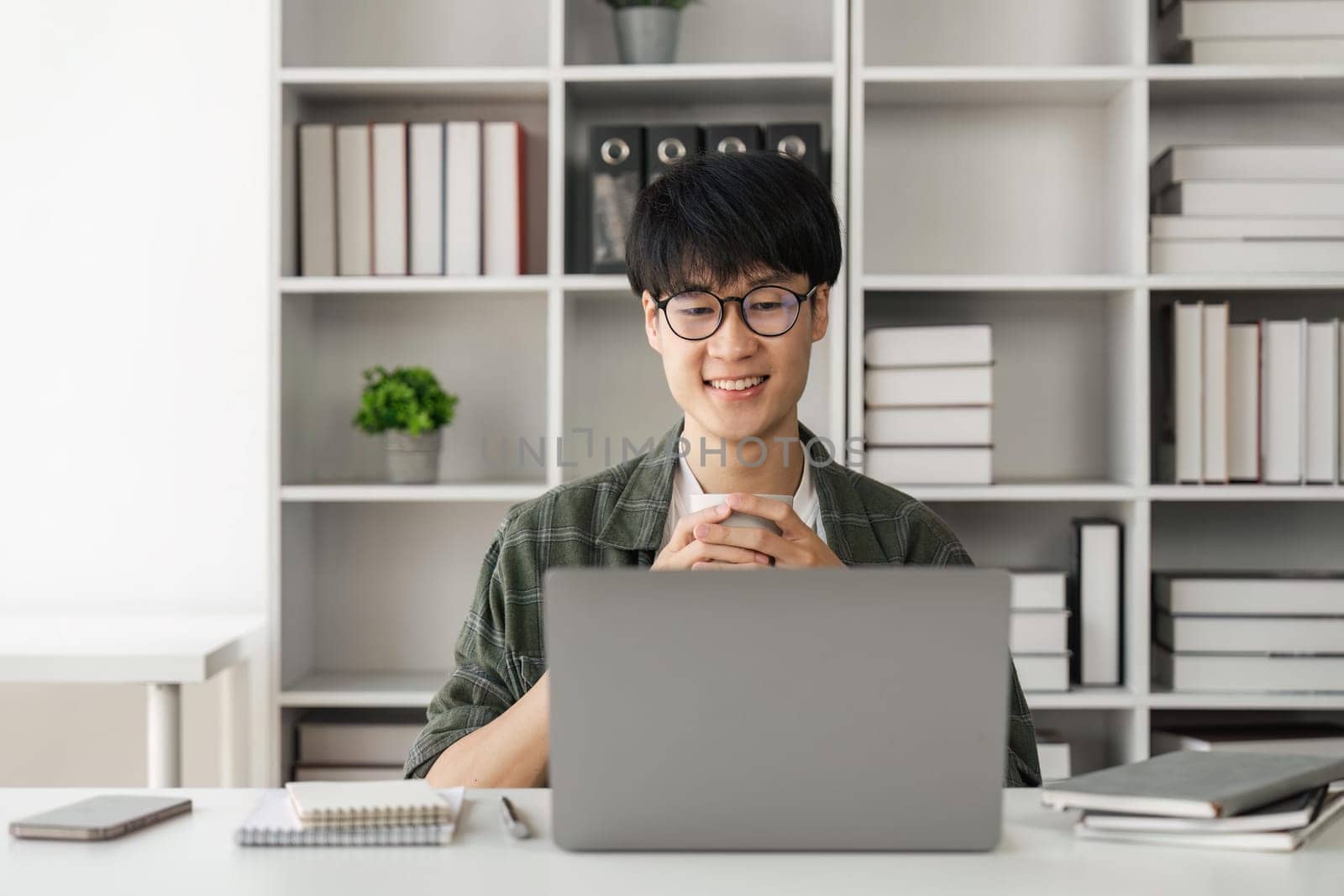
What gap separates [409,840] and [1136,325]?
1804 mm

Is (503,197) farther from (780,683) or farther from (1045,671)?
(780,683)

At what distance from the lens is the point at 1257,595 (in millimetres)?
2230

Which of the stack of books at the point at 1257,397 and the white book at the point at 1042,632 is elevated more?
the stack of books at the point at 1257,397

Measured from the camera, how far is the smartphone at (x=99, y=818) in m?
0.83

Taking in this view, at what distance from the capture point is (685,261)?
1.39m

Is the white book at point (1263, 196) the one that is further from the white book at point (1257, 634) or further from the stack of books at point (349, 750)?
the stack of books at point (349, 750)

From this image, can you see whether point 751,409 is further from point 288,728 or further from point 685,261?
point 288,728

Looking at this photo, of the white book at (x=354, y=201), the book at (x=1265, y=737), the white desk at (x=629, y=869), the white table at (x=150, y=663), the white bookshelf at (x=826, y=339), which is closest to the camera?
the white desk at (x=629, y=869)

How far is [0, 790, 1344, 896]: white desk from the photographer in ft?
2.41

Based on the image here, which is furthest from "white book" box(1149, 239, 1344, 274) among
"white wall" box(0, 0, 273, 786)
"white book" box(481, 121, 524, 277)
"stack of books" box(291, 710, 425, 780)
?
"white wall" box(0, 0, 273, 786)

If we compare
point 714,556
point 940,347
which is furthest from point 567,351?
point 714,556

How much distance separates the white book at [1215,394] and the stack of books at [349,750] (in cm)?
156

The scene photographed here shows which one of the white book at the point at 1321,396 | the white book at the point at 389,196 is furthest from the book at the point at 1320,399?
the white book at the point at 389,196

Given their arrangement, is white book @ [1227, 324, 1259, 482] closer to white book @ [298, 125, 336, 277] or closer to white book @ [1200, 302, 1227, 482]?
white book @ [1200, 302, 1227, 482]
